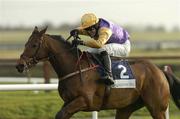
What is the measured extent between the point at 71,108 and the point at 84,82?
44cm

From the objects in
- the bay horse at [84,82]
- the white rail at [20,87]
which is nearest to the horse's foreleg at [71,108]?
the bay horse at [84,82]

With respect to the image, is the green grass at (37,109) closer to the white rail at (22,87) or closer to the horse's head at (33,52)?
the white rail at (22,87)

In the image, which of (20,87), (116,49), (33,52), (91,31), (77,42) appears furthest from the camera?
(20,87)

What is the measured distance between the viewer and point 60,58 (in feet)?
25.3

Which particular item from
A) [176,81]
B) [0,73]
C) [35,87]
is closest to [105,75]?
[176,81]

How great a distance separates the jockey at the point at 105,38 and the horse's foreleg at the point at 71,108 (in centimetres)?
49

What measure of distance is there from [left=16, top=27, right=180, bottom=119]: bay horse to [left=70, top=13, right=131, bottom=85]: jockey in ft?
0.61

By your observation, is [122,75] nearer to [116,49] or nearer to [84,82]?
[116,49]

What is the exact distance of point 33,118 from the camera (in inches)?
455

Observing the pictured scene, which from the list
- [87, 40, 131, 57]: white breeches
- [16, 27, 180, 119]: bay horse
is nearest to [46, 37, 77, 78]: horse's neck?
[16, 27, 180, 119]: bay horse

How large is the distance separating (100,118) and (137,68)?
13.1 ft

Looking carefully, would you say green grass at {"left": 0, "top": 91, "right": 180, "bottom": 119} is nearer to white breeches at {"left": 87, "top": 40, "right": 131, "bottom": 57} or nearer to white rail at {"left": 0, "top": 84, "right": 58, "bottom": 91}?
white rail at {"left": 0, "top": 84, "right": 58, "bottom": 91}

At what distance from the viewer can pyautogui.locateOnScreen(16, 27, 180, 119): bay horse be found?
7.46 m

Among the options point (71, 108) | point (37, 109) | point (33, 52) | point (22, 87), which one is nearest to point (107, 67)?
point (71, 108)
